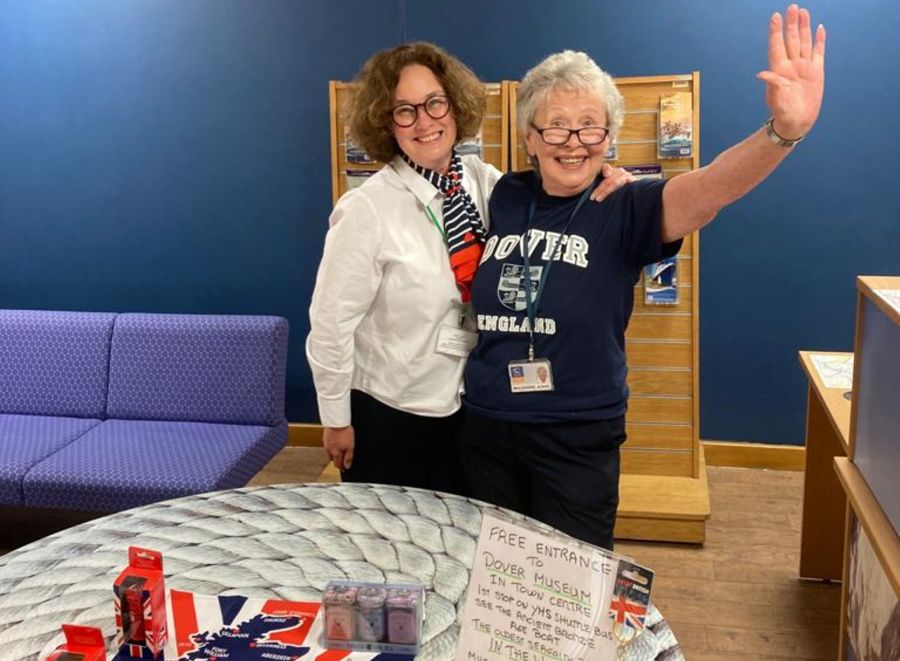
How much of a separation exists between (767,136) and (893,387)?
0.57 meters

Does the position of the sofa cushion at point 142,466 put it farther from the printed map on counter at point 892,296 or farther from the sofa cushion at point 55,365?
the printed map on counter at point 892,296

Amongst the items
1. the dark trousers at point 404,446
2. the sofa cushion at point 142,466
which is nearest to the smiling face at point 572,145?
the dark trousers at point 404,446

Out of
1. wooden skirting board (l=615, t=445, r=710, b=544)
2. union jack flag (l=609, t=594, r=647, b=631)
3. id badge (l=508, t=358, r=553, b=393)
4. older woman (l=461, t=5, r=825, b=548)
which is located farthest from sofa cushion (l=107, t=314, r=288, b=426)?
union jack flag (l=609, t=594, r=647, b=631)

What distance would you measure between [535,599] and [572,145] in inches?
41.1

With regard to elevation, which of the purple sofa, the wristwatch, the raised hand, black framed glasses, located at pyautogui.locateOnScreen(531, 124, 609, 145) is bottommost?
the purple sofa

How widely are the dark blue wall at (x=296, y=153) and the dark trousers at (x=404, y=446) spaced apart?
2.12 m

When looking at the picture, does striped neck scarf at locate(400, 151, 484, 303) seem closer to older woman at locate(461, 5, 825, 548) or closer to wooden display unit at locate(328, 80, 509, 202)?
older woman at locate(461, 5, 825, 548)

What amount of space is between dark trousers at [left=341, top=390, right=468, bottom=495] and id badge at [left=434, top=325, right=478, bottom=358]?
0.55ft

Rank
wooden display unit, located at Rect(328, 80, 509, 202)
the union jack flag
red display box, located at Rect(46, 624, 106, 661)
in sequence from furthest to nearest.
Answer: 1. wooden display unit, located at Rect(328, 80, 509, 202)
2. red display box, located at Rect(46, 624, 106, 661)
3. the union jack flag

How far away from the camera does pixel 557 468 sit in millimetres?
1897

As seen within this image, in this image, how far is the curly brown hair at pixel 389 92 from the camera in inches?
81.5

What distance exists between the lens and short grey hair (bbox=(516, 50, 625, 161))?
184 centimetres

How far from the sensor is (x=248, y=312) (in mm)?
4312

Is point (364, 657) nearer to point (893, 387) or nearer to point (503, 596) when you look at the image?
point (503, 596)
